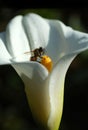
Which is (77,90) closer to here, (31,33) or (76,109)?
(76,109)

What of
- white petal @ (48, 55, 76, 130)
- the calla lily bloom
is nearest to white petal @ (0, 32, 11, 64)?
the calla lily bloom

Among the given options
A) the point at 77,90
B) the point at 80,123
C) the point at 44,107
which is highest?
the point at 44,107

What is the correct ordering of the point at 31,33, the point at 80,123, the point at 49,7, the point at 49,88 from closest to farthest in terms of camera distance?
the point at 49,88
the point at 31,33
the point at 49,7
the point at 80,123

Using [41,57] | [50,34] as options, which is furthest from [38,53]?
[50,34]

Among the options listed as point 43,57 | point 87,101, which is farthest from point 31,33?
point 87,101

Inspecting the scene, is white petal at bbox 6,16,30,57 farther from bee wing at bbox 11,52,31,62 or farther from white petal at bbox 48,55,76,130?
white petal at bbox 48,55,76,130

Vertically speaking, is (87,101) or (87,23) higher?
(87,23)

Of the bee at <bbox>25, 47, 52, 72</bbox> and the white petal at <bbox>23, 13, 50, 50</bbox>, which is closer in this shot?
the bee at <bbox>25, 47, 52, 72</bbox>
